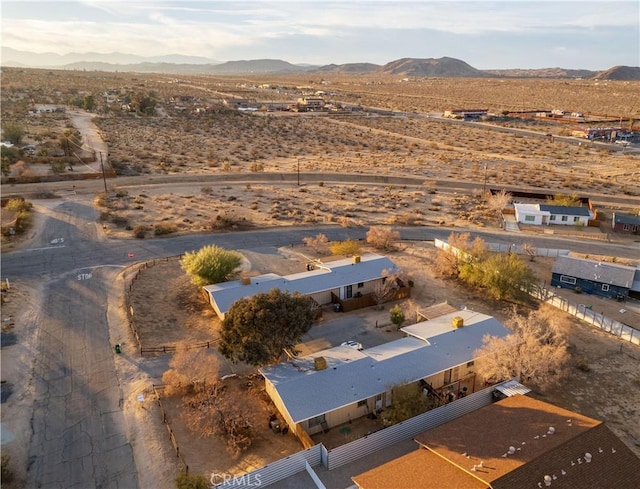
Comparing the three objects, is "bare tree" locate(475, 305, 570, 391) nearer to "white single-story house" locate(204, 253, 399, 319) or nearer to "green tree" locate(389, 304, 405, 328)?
"green tree" locate(389, 304, 405, 328)

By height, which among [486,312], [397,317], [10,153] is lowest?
[486,312]

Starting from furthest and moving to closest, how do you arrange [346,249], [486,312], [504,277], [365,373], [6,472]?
[346,249] < [504,277] < [486,312] < [365,373] < [6,472]

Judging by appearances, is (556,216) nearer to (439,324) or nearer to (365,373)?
(439,324)

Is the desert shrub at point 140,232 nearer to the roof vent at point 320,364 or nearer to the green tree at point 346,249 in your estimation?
the green tree at point 346,249

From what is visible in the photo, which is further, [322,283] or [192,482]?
[322,283]

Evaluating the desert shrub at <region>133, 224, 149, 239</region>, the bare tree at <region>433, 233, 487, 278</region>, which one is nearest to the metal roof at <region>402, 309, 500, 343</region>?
the bare tree at <region>433, 233, 487, 278</region>

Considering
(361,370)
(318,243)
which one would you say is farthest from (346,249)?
(361,370)

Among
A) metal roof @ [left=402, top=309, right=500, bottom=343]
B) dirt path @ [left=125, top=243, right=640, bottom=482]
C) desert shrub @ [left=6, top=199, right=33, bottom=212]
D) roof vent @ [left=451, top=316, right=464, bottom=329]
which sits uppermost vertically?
desert shrub @ [left=6, top=199, right=33, bottom=212]

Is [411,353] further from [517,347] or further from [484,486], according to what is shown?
[484,486]
